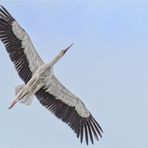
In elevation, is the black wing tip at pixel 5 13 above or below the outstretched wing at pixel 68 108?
above

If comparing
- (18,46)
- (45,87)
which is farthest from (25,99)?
(18,46)

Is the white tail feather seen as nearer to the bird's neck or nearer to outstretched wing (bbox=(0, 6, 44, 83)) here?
outstretched wing (bbox=(0, 6, 44, 83))

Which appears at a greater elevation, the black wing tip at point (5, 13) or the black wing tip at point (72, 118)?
the black wing tip at point (5, 13)

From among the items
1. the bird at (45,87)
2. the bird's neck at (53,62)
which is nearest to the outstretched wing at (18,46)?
the bird at (45,87)

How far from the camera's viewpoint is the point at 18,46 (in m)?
21.3

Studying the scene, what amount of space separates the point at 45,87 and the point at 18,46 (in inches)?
57.1

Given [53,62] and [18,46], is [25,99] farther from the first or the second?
[18,46]

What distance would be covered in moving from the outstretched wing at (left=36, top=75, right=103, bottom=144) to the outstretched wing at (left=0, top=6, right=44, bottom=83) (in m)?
0.74

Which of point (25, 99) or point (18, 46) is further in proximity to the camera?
point (18, 46)

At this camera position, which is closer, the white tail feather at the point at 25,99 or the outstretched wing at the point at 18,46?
the white tail feather at the point at 25,99

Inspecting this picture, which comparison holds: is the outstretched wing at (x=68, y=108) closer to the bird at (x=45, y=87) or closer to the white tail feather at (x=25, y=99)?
the bird at (x=45, y=87)

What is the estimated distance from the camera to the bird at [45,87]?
69.0 feet

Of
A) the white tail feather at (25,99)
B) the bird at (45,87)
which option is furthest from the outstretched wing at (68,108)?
the white tail feather at (25,99)

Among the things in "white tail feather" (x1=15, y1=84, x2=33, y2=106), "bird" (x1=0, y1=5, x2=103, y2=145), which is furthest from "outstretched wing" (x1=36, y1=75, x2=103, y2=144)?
"white tail feather" (x1=15, y1=84, x2=33, y2=106)
